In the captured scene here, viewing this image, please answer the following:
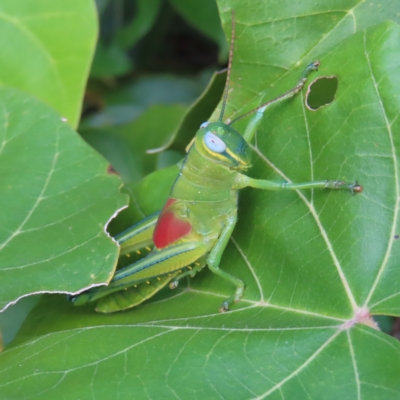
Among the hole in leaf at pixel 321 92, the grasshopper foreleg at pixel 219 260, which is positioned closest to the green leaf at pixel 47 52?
the grasshopper foreleg at pixel 219 260

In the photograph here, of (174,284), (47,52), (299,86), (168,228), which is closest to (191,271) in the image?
(174,284)

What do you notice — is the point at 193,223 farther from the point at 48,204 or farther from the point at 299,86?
the point at 299,86

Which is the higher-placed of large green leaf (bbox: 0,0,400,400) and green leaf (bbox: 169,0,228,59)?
green leaf (bbox: 169,0,228,59)

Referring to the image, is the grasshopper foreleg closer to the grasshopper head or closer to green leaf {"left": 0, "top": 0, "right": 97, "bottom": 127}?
the grasshopper head

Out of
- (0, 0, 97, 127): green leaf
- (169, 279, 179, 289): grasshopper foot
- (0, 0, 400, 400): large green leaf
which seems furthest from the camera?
(0, 0, 97, 127): green leaf

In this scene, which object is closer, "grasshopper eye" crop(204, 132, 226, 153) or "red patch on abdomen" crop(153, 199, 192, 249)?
"grasshopper eye" crop(204, 132, 226, 153)

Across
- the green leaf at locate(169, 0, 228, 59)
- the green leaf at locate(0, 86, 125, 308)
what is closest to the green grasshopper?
the green leaf at locate(0, 86, 125, 308)

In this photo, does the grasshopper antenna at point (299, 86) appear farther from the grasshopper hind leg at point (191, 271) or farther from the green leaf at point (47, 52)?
the green leaf at point (47, 52)
